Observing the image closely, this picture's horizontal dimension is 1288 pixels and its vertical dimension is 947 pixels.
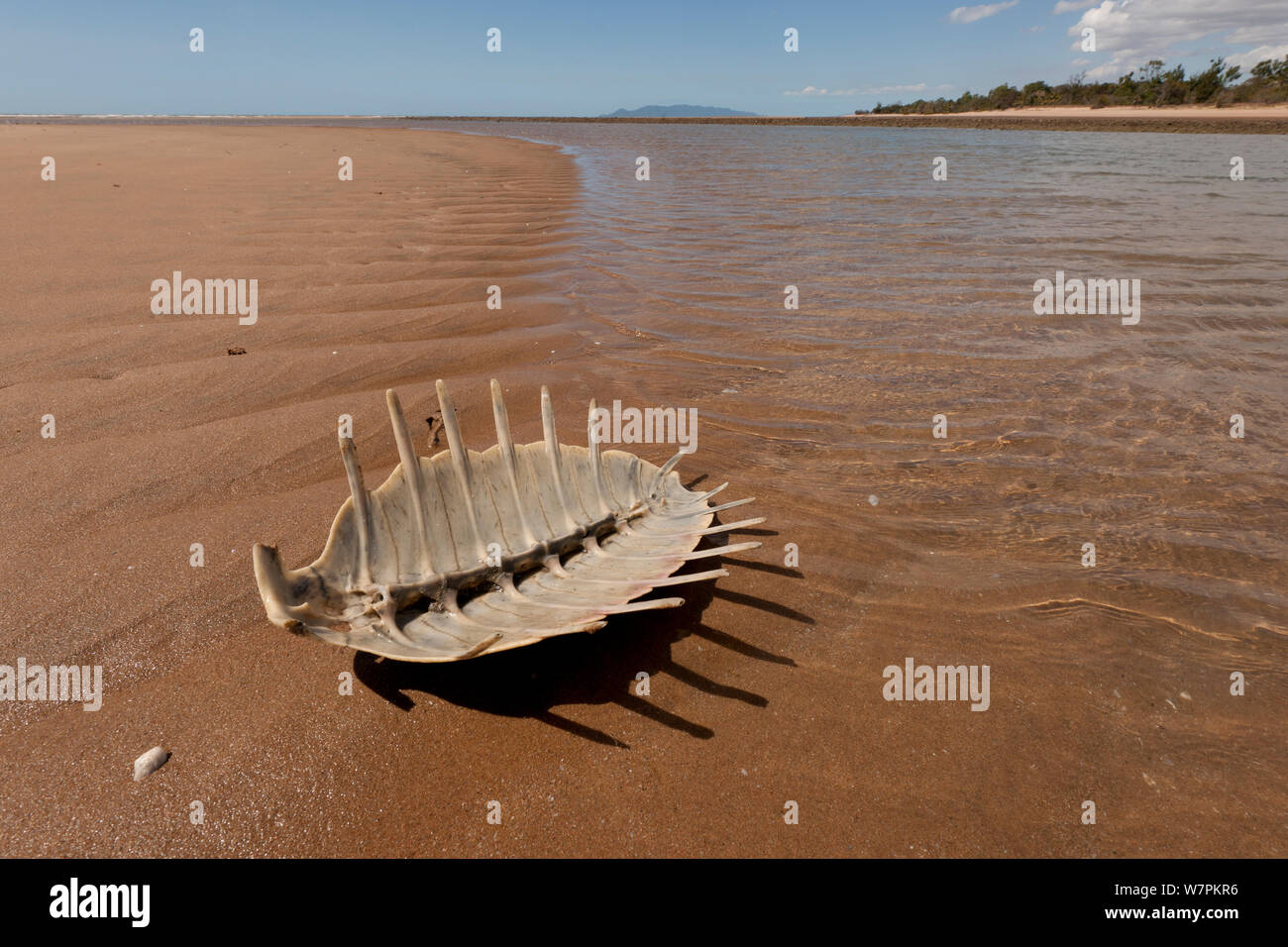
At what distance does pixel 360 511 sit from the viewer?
83.4 inches

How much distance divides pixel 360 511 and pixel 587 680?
37.7 inches

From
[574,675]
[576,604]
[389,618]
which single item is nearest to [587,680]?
[574,675]

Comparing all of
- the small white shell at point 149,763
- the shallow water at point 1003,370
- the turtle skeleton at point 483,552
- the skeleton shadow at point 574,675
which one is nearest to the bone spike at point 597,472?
the turtle skeleton at point 483,552

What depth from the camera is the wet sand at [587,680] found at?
181 cm

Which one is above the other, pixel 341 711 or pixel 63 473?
pixel 63 473

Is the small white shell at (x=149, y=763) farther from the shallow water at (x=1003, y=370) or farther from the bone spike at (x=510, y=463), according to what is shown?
the shallow water at (x=1003, y=370)

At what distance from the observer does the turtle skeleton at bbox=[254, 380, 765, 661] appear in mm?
1934

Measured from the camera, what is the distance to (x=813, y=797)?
1910mm

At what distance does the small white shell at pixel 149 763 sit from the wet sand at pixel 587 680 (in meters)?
0.04

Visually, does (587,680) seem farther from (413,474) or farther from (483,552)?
(413,474)
